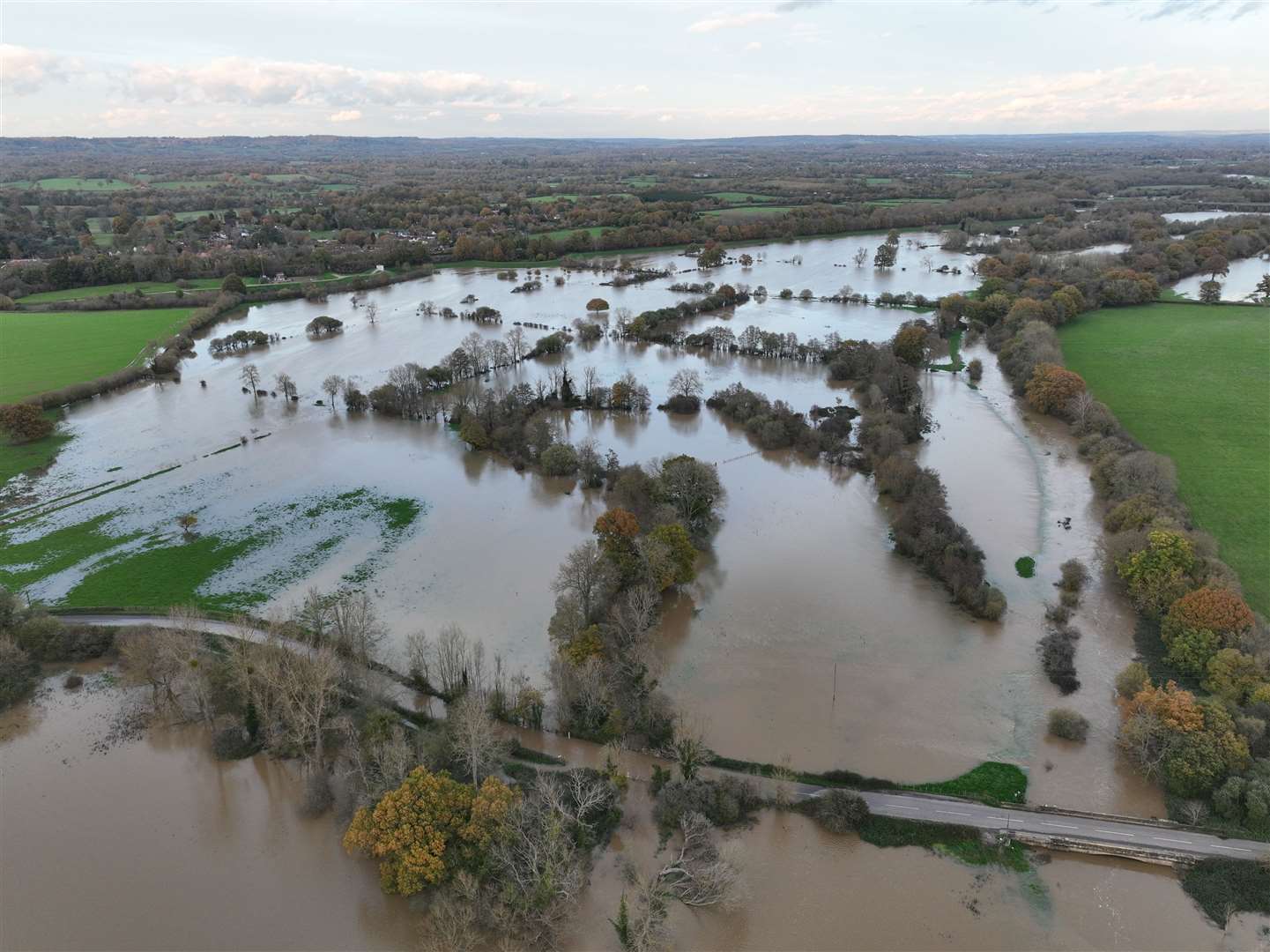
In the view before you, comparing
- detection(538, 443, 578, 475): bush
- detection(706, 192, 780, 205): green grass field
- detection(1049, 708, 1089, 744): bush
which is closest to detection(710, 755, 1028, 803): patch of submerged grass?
detection(1049, 708, 1089, 744): bush

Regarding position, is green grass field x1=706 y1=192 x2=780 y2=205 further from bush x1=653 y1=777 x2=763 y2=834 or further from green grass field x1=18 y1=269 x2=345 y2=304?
bush x1=653 y1=777 x2=763 y2=834

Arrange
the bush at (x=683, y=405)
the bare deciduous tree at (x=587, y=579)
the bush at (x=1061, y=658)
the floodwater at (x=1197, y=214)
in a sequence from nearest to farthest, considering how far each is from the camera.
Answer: the bush at (x=1061, y=658) < the bare deciduous tree at (x=587, y=579) < the bush at (x=683, y=405) < the floodwater at (x=1197, y=214)

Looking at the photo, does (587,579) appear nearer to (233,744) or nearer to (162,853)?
(233,744)

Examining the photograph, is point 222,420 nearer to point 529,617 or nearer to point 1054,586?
point 529,617

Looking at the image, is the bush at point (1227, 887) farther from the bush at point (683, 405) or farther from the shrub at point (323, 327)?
the shrub at point (323, 327)

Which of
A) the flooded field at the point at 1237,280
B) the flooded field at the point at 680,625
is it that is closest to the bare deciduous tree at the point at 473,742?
the flooded field at the point at 680,625

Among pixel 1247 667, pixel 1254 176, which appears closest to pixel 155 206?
pixel 1247 667
